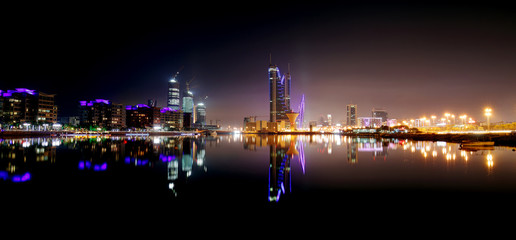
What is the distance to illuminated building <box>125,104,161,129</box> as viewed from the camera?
6673 inches

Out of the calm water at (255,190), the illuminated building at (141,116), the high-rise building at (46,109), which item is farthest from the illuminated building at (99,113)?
the calm water at (255,190)

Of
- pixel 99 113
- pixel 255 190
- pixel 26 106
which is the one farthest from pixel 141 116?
pixel 255 190

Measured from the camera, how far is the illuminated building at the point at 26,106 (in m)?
97.1

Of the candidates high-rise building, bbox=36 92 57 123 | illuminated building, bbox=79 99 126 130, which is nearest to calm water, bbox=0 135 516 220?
high-rise building, bbox=36 92 57 123

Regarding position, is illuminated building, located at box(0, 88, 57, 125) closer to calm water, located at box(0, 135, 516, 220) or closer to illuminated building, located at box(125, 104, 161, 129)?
illuminated building, located at box(125, 104, 161, 129)

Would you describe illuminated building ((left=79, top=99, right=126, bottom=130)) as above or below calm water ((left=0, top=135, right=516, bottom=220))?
above

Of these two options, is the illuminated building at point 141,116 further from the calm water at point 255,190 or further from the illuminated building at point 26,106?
the calm water at point 255,190

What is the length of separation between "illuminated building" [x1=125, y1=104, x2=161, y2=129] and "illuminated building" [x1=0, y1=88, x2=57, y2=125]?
5915 cm

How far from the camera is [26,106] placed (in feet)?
332

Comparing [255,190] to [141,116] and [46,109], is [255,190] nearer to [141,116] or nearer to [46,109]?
[46,109]

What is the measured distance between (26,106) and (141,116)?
71.6m

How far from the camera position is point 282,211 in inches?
255

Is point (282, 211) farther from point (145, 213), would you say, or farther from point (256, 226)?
point (145, 213)

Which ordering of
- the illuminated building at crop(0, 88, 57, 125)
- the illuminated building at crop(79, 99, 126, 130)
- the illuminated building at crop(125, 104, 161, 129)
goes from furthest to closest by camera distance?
the illuminated building at crop(125, 104, 161, 129) < the illuminated building at crop(79, 99, 126, 130) < the illuminated building at crop(0, 88, 57, 125)
